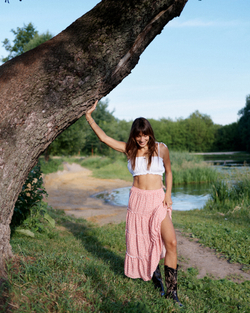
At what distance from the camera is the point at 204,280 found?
3.98 metres

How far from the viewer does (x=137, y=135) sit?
3.22 meters

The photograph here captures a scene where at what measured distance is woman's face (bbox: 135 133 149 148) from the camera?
3214 millimetres

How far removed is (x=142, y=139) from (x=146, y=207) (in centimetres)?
78

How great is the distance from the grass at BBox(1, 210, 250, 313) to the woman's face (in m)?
1.49

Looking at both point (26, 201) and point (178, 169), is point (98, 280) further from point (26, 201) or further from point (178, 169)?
point (178, 169)

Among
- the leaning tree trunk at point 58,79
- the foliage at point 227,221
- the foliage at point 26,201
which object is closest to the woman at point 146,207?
the leaning tree trunk at point 58,79

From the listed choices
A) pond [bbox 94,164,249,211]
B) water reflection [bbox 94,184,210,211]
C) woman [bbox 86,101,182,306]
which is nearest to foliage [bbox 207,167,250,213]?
pond [bbox 94,164,249,211]

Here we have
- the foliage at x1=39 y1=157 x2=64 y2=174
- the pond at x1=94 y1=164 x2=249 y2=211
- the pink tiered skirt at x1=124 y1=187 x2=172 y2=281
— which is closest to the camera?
the pink tiered skirt at x1=124 y1=187 x2=172 y2=281

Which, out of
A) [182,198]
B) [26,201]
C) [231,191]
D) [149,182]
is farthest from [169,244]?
[182,198]

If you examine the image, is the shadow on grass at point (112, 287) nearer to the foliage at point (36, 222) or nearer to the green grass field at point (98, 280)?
the green grass field at point (98, 280)

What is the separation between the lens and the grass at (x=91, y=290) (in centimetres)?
230

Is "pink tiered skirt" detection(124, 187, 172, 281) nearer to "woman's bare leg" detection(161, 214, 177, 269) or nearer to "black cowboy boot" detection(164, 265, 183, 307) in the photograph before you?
"woman's bare leg" detection(161, 214, 177, 269)

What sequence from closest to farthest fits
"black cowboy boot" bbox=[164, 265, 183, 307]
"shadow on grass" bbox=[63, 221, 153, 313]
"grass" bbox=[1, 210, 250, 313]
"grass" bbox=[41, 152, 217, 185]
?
"grass" bbox=[1, 210, 250, 313] < "shadow on grass" bbox=[63, 221, 153, 313] < "black cowboy boot" bbox=[164, 265, 183, 307] < "grass" bbox=[41, 152, 217, 185]

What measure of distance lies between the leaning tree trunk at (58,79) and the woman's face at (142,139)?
2.37 ft
